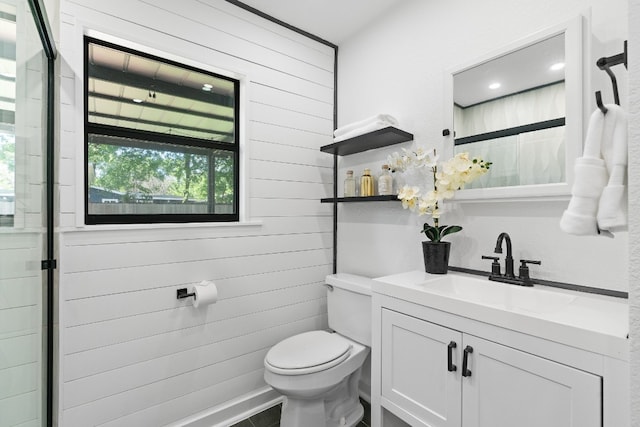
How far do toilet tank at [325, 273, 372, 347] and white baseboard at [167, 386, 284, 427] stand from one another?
62cm

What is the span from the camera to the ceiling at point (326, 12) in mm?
1923

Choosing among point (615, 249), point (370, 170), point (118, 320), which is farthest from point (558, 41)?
point (118, 320)

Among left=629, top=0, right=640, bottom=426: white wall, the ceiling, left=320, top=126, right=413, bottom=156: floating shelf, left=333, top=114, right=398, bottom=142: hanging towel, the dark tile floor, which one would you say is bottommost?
the dark tile floor

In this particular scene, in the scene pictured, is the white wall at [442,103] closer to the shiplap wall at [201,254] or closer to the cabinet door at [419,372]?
the shiplap wall at [201,254]

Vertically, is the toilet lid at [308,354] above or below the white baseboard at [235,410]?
above

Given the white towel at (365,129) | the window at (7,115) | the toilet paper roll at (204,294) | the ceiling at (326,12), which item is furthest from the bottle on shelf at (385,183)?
the window at (7,115)

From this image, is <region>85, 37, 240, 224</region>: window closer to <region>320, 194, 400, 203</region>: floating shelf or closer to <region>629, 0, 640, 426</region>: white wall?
<region>320, 194, 400, 203</region>: floating shelf

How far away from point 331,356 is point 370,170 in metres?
1.17

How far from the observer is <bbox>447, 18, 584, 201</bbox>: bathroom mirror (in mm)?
1215

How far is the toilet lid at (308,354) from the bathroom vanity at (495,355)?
0.24 metres

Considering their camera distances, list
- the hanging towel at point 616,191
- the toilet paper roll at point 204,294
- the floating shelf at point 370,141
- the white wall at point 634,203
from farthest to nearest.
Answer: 1. the floating shelf at point 370,141
2. the toilet paper roll at point 204,294
3. the hanging towel at point 616,191
4. the white wall at point 634,203

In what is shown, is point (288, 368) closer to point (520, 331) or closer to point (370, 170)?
point (520, 331)

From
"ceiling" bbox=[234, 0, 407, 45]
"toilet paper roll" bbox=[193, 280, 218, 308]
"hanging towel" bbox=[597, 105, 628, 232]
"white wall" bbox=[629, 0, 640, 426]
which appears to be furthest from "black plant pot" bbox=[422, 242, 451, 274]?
"ceiling" bbox=[234, 0, 407, 45]

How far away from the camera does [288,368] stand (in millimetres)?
1533
